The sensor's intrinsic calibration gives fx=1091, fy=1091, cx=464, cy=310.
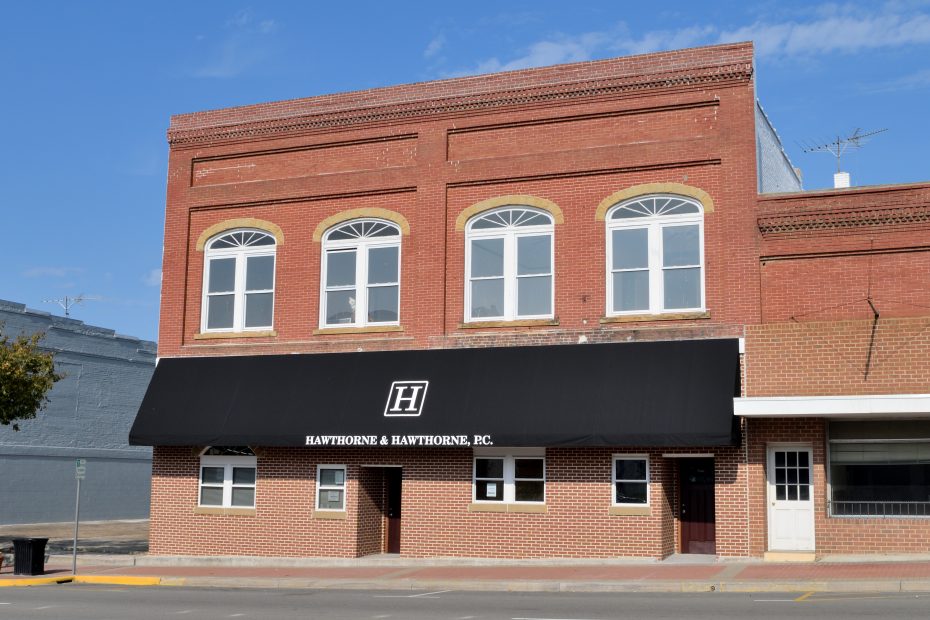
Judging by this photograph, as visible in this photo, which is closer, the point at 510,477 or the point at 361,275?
the point at 510,477

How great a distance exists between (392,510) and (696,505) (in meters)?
7.26

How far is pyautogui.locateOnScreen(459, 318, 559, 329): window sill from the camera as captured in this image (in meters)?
23.8

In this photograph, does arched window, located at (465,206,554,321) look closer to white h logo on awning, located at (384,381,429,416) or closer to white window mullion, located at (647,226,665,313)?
white h logo on awning, located at (384,381,429,416)

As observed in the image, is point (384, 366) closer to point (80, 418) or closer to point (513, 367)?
point (513, 367)

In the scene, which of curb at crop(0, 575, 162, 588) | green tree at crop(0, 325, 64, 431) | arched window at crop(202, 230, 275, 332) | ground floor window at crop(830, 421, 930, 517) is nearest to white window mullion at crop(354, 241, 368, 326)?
arched window at crop(202, 230, 275, 332)

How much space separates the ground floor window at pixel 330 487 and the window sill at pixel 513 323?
4.46 metres

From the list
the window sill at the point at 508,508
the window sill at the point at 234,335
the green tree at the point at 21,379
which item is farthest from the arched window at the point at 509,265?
the green tree at the point at 21,379

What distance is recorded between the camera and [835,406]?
20.5 m

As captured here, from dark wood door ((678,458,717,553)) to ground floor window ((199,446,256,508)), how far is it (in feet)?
33.1

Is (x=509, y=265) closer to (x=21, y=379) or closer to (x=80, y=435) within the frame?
(x=21, y=379)

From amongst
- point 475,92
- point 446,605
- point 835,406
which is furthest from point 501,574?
point 475,92

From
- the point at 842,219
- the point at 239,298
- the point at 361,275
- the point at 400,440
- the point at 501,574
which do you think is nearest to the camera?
the point at 501,574

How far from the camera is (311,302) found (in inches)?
1030

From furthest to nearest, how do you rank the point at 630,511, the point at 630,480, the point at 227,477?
the point at 227,477 < the point at 630,480 < the point at 630,511
